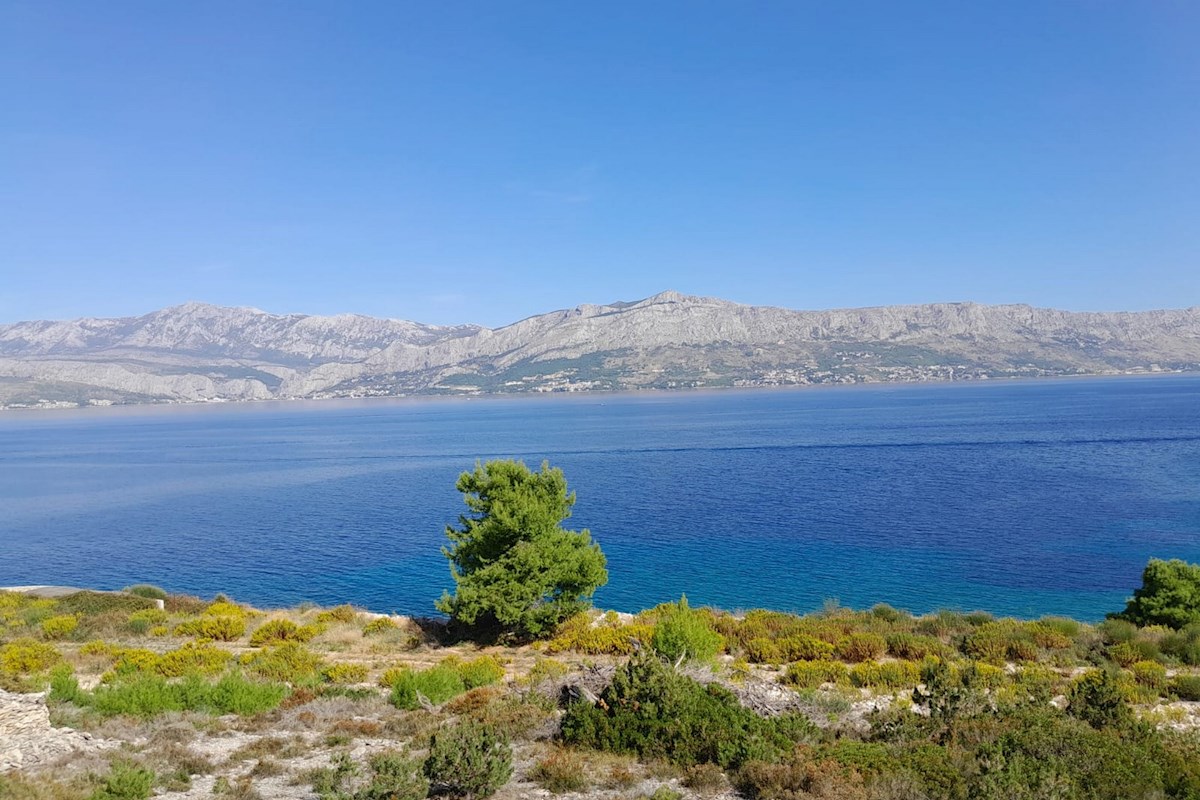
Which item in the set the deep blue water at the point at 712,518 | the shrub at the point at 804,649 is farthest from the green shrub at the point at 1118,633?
the deep blue water at the point at 712,518

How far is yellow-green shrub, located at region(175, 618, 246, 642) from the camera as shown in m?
28.0

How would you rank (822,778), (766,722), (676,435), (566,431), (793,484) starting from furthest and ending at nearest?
(566,431)
(676,435)
(793,484)
(766,722)
(822,778)

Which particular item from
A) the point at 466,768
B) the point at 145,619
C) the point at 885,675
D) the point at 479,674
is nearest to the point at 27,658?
the point at 145,619

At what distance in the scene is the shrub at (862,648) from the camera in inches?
892

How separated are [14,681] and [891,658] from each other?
2506cm

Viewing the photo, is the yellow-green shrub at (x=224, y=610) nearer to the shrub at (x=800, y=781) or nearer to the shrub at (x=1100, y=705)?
the shrub at (x=800, y=781)

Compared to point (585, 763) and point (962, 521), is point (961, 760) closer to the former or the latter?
point (585, 763)

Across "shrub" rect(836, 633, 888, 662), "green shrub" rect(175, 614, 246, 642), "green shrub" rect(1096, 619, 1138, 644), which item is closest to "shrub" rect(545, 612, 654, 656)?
"shrub" rect(836, 633, 888, 662)

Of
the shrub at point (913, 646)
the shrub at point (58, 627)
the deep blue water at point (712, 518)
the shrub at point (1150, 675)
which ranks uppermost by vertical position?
the shrub at point (1150, 675)

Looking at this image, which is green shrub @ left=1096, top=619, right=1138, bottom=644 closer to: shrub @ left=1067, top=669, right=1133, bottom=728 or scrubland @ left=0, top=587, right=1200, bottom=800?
scrubland @ left=0, top=587, right=1200, bottom=800

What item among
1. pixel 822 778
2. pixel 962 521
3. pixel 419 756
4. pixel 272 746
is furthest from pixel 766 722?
pixel 962 521

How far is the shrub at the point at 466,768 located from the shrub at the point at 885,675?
11.3 m

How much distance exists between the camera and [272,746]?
14.6 metres

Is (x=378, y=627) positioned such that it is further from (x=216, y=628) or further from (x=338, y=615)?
(x=216, y=628)
